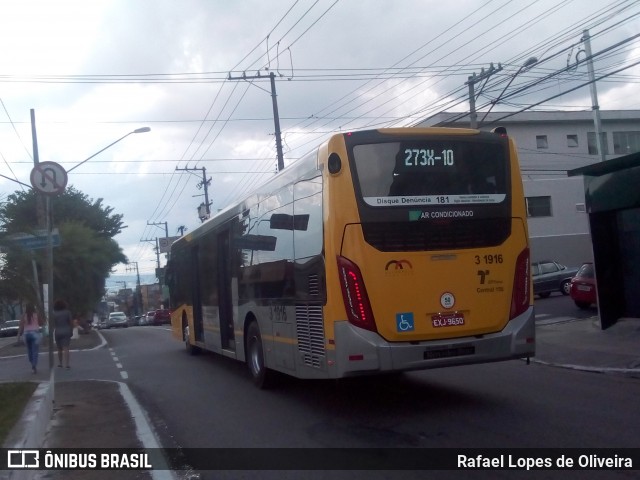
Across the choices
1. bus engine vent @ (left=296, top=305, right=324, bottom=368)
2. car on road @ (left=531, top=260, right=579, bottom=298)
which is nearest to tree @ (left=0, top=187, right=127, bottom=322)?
bus engine vent @ (left=296, top=305, right=324, bottom=368)

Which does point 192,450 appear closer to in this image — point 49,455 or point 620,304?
point 49,455

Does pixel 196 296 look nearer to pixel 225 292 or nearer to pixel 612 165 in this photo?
pixel 225 292

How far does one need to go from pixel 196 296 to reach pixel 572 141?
1502 inches

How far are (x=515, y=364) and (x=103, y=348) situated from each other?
1937 centimetres

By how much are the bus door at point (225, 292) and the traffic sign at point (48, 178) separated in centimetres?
360

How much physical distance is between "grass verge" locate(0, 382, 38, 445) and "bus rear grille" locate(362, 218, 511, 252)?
4946mm

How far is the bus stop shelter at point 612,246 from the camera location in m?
17.6

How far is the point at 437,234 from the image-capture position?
32.0 ft

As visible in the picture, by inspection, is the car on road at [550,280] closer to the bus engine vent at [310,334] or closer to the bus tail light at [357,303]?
the bus engine vent at [310,334]

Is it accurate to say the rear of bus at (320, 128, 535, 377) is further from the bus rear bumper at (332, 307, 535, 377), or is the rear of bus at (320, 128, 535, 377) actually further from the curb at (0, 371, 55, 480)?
the curb at (0, 371, 55, 480)

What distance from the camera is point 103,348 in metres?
29.9

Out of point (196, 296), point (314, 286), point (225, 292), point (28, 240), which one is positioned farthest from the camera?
point (196, 296)

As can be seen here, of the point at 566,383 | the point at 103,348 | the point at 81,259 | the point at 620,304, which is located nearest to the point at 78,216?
the point at 81,259

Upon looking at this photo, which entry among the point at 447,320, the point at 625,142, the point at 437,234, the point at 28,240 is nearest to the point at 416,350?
the point at 447,320
